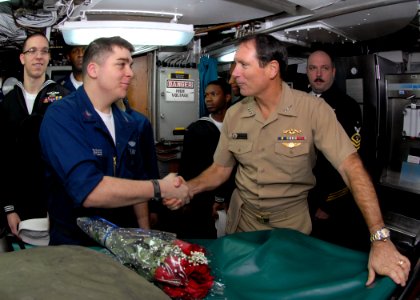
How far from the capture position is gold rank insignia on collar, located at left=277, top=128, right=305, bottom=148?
2572 mm

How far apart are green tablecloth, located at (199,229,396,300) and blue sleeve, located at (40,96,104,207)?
0.75m

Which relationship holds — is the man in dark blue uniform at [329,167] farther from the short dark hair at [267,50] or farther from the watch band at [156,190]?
the watch band at [156,190]

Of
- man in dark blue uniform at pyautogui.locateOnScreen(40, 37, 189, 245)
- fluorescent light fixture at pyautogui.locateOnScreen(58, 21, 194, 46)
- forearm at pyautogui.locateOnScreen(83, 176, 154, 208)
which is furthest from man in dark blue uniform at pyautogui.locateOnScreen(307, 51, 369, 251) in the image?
forearm at pyautogui.locateOnScreen(83, 176, 154, 208)

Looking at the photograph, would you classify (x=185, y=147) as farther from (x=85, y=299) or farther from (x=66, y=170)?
(x=85, y=299)

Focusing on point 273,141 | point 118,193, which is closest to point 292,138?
point 273,141

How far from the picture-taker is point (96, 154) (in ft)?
7.53

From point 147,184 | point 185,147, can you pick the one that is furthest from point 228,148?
point 185,147

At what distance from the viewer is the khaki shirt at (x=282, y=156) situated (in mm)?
2564

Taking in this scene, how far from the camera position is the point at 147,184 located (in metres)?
2.39

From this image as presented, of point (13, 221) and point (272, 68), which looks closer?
point (272, 68)

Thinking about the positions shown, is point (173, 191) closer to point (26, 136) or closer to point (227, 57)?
point (26, 136)

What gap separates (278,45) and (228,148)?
803 mm

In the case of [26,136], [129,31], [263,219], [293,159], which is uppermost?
[129,31]

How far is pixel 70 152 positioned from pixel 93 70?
64 centimetres
